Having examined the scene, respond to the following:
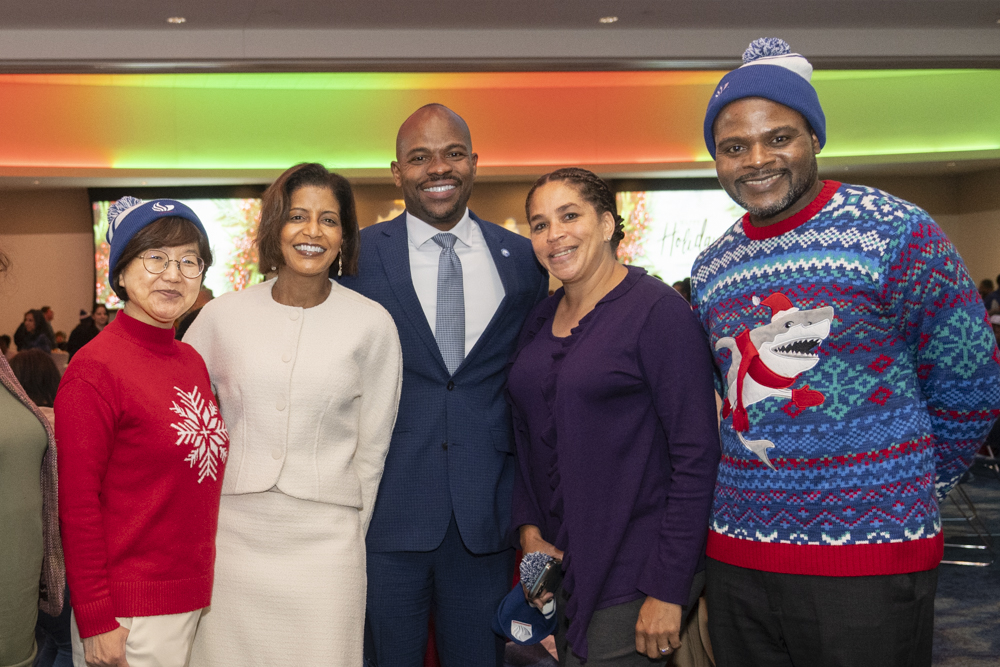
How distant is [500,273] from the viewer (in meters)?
2.71

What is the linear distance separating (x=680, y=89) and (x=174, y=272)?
34.6ft

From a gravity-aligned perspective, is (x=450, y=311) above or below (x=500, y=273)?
below

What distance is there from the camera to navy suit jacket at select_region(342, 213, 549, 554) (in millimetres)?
2479

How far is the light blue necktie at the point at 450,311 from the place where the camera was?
2572mm

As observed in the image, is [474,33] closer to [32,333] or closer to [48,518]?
[48,518]

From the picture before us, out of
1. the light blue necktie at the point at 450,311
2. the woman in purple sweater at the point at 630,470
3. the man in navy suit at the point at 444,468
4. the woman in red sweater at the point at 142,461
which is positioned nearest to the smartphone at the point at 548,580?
the woman in purple sweater at the point at 630,470

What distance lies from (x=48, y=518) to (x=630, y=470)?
4.50ft

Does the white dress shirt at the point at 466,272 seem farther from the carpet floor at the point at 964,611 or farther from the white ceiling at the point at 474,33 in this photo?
the white ceiling at the point at 474,33

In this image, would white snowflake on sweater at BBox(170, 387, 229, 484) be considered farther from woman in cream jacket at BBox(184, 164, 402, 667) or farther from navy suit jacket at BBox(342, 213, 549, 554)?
navy suit jacket at BBox(342, 213, 549, 554)

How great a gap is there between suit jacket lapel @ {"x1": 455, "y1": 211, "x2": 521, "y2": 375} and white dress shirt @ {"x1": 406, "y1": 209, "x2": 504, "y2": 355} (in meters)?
0.03

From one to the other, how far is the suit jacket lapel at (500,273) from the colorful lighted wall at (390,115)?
8505 mm

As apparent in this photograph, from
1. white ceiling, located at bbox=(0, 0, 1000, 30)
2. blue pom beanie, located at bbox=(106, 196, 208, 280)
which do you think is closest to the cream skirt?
blue pom beanie, located at bbox=(106, 196, 208, 280)

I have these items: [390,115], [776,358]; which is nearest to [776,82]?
[776,358]

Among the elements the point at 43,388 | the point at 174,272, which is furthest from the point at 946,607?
the point at 43,388
